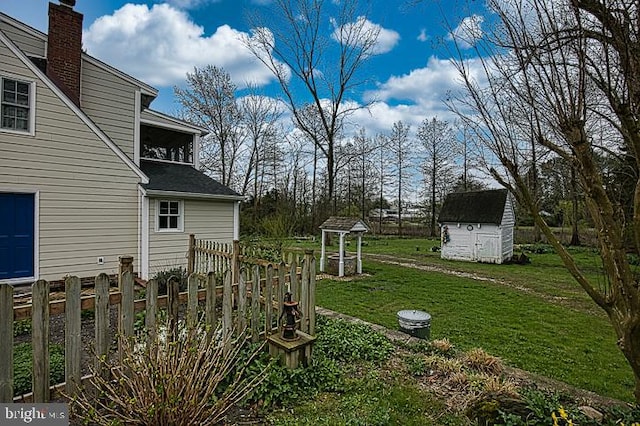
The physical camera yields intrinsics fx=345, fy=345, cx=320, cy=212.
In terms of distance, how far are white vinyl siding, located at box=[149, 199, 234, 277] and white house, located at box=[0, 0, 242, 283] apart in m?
0.03

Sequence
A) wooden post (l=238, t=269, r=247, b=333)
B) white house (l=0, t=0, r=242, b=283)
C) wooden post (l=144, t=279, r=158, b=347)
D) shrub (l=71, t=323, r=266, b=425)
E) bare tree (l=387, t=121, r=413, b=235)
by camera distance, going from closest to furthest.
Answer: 1. shrub (l=71, t=323, r=266, b=425)
2. wooden post (l=144, t=279, r=158, b=347)
3. wooden post (l=238, t=269, r=247, b=333)
4. white house (l=0, t=0, r=242, b=283)
5. bare tree (l=387, t=121, r=413, b=235)

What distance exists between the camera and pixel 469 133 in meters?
2.79

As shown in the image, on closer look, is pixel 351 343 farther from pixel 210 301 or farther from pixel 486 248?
Answer: pixel 486 248

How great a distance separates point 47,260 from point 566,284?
53.2 feet

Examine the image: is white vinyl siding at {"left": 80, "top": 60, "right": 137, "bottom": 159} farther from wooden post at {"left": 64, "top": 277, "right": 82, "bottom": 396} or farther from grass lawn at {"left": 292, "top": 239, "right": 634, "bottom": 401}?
wooden post at {"left": 64, "top": 277, "right": 82, "bottom": 396}

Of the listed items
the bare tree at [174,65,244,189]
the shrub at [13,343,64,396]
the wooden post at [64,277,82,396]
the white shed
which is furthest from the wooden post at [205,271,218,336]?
the bare tree at [174,65,244,189]

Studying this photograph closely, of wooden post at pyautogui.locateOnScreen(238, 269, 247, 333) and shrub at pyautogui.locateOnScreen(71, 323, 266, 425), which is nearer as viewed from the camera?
shrub at pyautogui.locateOnScreen(71, 323, 266, 425)

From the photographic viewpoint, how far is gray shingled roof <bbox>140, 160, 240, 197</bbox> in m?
11.1

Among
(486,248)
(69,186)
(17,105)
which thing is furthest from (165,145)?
(486,248)

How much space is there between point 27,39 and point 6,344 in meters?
11.4

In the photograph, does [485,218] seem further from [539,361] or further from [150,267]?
[150,267]

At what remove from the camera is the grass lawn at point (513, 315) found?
17.0 feet

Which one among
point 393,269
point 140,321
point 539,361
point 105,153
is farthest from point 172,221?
point 539,361

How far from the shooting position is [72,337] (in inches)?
109
